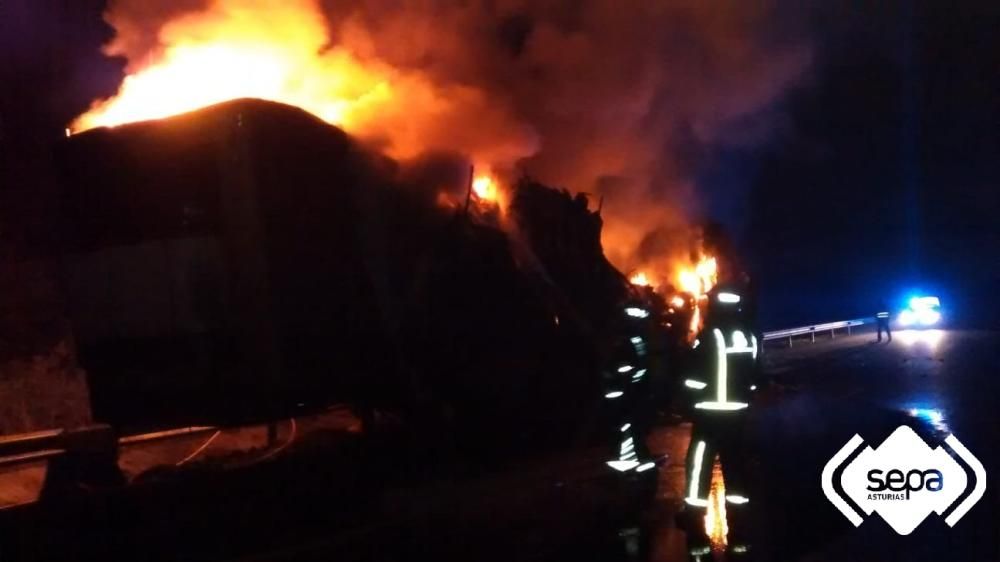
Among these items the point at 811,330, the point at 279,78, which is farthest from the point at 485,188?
the point at 811,330

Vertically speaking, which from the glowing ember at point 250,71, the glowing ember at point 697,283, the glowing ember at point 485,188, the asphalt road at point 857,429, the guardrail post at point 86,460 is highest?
the glowing ember at point 250,71

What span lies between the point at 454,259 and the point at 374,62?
302 cm

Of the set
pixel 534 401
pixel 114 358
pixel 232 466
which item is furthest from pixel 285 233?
pixel 534 401

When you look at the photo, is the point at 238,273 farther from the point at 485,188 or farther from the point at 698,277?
the point at 698,277

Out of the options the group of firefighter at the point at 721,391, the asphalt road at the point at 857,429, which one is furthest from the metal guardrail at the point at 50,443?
the asphalt road at the point at 857,429

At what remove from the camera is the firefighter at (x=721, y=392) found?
5.82 metres

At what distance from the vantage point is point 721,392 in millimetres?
5887

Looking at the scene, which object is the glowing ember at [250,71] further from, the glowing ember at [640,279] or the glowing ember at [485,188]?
the glowing ember at [640,279]

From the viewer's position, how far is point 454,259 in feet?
29.7

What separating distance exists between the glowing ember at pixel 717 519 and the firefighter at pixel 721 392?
0.12 meters

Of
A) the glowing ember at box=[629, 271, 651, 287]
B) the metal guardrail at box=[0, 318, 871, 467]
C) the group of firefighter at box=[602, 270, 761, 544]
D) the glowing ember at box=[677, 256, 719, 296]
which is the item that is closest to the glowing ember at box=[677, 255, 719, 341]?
the glowing ember at box=[677, 256, 719, 296]

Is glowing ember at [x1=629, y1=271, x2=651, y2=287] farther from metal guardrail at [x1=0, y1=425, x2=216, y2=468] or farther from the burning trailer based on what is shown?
metal guardrail at [x1=0, y1=425, x2=216, y2=468]

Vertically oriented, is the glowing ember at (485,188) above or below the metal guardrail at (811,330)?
above

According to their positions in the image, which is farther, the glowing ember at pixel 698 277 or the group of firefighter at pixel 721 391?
the glowing ember at pixel 698 277
